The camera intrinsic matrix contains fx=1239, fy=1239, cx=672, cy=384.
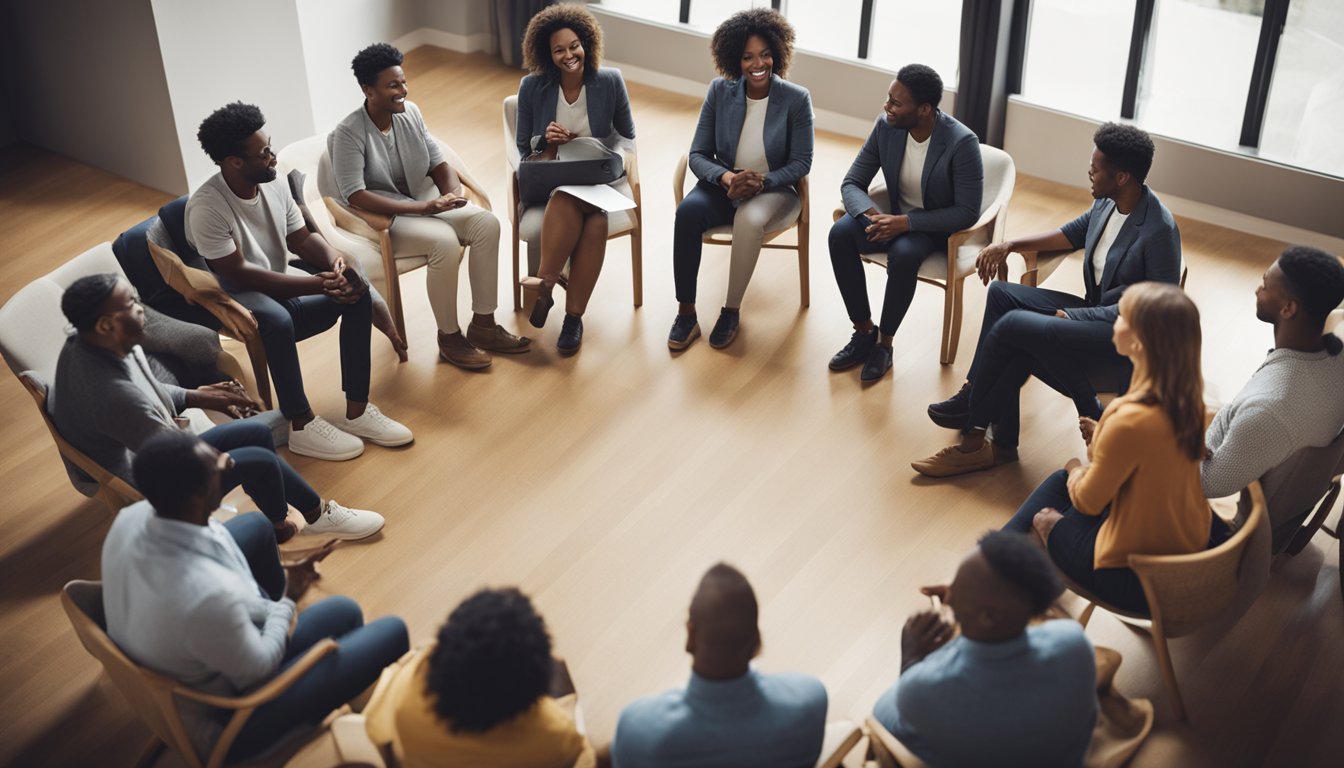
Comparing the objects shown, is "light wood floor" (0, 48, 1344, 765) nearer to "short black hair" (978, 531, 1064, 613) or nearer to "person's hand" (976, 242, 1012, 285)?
"person's hand" (976, 242, 1012, 285)

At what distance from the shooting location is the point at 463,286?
223 inches

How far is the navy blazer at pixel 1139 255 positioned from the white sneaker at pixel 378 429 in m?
2.46

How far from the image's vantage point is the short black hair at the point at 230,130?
13.7 feet

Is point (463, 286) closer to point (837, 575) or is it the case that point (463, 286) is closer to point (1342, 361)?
point (837, 575)

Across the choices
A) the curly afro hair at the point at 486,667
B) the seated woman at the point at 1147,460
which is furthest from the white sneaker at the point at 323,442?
the seated woman at the point at 1147,460

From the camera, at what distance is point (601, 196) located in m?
5.09

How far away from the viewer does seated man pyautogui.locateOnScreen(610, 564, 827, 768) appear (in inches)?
100

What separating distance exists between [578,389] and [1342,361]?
107 inches

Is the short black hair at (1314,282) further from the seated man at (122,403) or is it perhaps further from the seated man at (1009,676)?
the seated man at (122,403)

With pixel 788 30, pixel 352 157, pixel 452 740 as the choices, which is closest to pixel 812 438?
pixel 788 30

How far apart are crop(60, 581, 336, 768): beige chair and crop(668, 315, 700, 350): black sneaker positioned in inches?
96.9

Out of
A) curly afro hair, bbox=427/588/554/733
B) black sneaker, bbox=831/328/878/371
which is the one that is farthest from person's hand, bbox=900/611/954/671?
black sneaker, bbox=831/328/878/371

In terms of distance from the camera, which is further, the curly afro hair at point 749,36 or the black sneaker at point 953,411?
the curly afro hair at point 749,36

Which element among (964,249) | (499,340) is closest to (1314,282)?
(964,249)
